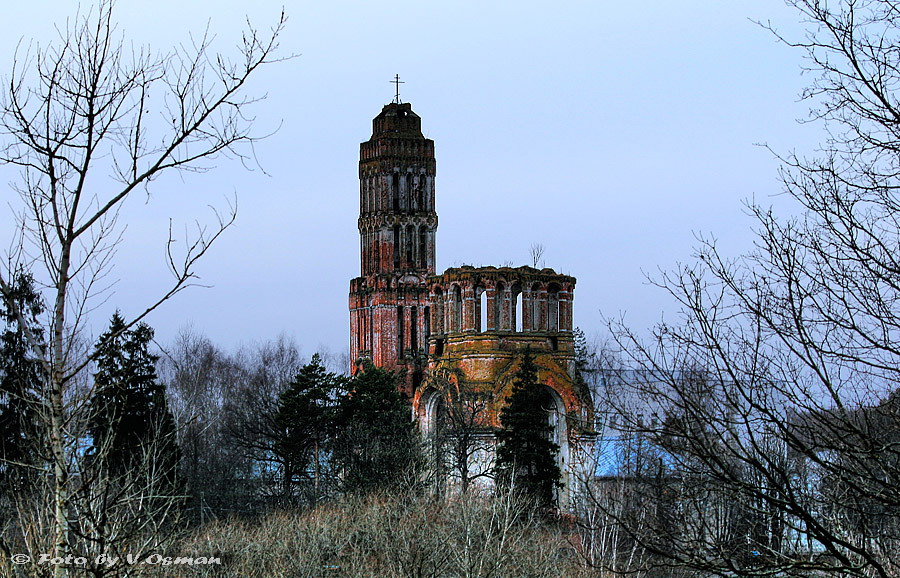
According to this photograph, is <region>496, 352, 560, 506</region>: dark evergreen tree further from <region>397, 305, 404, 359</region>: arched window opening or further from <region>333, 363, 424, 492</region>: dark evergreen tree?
<region>397, 305, 404, 359</region>: arched window opening

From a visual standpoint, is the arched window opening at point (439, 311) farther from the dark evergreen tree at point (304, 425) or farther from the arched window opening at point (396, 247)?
the arched window opening at point (396, 247)

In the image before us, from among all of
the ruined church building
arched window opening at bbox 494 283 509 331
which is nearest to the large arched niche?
Answer: the ruined church building

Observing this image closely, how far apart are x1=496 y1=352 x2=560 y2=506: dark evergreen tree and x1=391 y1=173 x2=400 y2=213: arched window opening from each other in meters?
20.3

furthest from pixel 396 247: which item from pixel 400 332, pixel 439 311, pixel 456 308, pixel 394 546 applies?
pixel 394 546

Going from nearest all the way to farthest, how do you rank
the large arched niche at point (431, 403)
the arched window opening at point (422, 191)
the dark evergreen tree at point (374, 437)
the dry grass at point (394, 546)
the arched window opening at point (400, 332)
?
the dry grass at point (394, 546) → the dark evergreen tree at point (374, 437) → the large arched niche at point (431, 403) → the arched window opening at point (400, 332) → the arched window opening at point (422, 191)

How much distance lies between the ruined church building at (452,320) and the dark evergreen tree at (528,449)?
839 millimetres

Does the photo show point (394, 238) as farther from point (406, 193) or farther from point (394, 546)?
point (394, 546)

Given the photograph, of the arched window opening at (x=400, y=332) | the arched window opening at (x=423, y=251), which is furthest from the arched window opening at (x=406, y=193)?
the arched window opening at (x=400, y=332)

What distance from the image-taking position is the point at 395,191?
54.0 meters

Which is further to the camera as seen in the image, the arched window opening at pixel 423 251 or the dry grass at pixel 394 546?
the arched window opening at pixel 423 251

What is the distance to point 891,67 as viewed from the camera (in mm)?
7812

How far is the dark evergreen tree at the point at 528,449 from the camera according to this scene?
106 ft

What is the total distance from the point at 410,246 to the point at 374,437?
16.5 metres

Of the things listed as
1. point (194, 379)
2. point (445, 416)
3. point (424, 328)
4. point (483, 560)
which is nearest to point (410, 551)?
point (483, 560)
